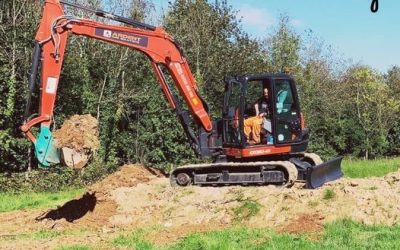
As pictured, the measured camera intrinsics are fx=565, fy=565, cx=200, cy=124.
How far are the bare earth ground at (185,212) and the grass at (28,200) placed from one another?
1.23 m

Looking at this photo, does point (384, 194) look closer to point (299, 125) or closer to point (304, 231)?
point (304, 231)

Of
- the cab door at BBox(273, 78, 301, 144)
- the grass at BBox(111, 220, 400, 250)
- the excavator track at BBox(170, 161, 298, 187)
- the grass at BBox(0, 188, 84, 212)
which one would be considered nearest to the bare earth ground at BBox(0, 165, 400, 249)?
the grass at BBox(111, 220, 400, 250)

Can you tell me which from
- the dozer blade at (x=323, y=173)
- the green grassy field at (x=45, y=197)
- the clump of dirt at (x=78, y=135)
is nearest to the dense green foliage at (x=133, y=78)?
the green grassy field at (x=45, y=197)

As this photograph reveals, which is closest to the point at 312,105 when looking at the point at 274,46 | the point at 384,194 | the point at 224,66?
the point at 274,46

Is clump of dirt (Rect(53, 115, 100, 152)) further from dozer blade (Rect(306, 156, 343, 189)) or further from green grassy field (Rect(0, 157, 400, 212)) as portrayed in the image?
dozer blade (Rect(306, 156, 343, 189))

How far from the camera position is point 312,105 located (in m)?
33.9

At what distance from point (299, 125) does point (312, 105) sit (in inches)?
844

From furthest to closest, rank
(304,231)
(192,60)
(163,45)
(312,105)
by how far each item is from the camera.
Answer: (312,105) < (192,60) < (163,45) < (304,231)

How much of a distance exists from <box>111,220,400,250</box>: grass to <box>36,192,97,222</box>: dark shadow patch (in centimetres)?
258

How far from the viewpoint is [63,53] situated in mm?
10648

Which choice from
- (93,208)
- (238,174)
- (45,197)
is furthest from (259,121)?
(45,197)

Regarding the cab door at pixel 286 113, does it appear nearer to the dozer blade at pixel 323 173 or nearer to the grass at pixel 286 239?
the dozer blade at pixel 323 173

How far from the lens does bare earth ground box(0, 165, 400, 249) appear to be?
9.26 metres

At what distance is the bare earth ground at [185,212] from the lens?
926cm
